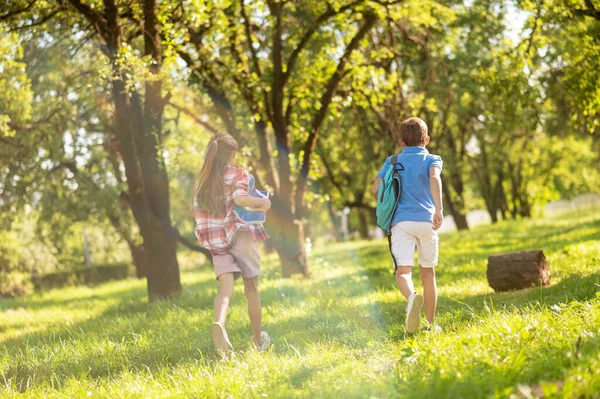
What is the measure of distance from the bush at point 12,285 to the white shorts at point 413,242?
20776 mm

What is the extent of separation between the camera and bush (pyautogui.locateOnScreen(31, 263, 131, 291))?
27.1 metres

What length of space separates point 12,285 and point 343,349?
69.9 feet

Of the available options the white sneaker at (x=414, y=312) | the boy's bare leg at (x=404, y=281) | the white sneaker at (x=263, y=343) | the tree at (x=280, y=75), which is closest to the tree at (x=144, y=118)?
the tree at (x=280, y=75)

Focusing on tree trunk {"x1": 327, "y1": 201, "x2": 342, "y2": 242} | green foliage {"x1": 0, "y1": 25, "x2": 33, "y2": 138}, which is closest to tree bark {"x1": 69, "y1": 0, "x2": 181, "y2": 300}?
green foliage {"x1": 0, "y1": 25, "x2": 33, "y2": 138}

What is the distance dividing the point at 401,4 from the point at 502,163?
1027 inches

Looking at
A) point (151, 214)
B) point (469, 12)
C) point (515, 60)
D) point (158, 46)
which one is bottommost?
point (151, 214)

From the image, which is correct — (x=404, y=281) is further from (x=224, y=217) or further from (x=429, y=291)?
(x=224, y=217)

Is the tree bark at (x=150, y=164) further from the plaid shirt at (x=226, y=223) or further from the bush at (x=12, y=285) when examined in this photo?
the bush at (x=12, y=285)

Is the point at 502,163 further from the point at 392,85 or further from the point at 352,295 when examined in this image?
the point at 352,295

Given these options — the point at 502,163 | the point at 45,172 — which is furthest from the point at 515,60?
the point at 502,163

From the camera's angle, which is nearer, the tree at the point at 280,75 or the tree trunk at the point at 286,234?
the tree at the point at 280,75

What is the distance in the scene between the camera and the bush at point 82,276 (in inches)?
1067

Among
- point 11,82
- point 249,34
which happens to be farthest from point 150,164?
point 249,34

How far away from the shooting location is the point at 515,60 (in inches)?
435
